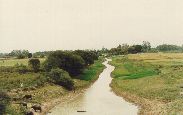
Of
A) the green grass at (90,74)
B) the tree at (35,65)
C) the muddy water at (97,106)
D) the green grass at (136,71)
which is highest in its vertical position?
the tree at (35,65)

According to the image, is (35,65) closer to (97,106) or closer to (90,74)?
(90,74)

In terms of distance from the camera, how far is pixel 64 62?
81.2 meters

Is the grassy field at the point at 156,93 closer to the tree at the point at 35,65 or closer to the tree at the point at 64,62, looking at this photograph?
the tree at the point at 64,62

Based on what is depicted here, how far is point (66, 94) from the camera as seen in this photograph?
62844 millimetres

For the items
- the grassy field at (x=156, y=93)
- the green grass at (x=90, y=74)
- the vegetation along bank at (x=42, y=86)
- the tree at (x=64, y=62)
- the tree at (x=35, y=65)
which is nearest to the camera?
the grassy field at (x=156, y=93)

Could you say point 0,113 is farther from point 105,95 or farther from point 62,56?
point 62,56

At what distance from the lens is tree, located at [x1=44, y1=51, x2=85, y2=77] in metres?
78.6

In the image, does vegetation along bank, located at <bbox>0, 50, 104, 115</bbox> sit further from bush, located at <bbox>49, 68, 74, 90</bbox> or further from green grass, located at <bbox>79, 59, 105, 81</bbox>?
green grass, located at <bbox>79, 59, 105, 81</bbox>

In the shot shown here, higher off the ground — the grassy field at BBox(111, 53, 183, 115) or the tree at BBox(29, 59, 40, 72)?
the tree at BBox(29, 59, 40, 72)

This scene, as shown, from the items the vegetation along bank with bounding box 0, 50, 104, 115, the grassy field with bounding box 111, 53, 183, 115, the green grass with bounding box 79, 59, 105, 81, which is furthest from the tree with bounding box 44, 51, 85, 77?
the grassy field with bounding box 111, 53, 183, 115

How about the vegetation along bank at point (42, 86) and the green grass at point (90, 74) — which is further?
the green grass at point (90, 74)

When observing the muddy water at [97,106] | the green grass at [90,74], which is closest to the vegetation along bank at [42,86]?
the green grass at [90,74]

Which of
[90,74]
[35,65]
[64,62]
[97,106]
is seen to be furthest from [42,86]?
[90,74]

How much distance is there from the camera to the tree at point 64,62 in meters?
78.6
